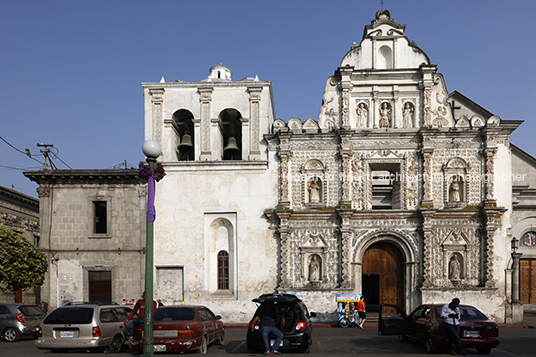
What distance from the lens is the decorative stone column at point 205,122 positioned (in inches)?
1104

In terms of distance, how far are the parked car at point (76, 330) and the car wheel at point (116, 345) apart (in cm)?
6

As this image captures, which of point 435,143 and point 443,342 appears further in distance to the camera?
point 435,143

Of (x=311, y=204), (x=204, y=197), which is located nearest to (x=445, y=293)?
(x=311, y=204)

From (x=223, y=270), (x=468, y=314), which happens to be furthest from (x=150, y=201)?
(x=223, y=270)

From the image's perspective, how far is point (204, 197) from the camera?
27.7 metres

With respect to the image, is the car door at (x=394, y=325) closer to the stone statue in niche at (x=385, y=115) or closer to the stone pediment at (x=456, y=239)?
the stone pediment at (x=456, y=239)

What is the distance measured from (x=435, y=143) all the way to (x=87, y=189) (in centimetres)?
1882

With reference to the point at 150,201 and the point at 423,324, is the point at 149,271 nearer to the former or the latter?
the point at 150,201

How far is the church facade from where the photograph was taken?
87.4 ft

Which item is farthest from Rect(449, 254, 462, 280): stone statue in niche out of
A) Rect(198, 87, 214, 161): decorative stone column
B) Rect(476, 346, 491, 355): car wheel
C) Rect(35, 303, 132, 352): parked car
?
Rect(35, 303, 132, 352): parked car

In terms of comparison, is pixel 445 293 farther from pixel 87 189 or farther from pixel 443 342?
pixel 87 189

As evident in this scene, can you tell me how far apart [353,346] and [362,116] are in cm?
1408

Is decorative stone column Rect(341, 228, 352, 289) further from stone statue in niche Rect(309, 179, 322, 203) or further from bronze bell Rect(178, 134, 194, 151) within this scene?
bronze bell Rect(178, 134, 194, 151)

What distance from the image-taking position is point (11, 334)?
19234 millimetres
